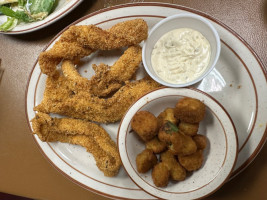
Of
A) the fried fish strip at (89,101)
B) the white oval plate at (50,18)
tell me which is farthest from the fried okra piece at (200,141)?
the white oval plate at (50,18)

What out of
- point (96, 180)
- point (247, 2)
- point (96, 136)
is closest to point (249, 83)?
point (247, 2)

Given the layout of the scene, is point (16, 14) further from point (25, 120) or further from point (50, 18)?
point (25, 120)

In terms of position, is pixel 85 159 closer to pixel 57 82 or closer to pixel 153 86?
pixel 57 82

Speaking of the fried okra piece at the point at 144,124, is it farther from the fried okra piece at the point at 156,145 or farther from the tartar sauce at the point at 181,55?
the tartar sauce at the point at 181,55

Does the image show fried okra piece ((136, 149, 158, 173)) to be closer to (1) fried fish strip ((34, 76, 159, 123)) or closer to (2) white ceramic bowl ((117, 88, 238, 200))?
(2) white ceramic bowl ((117, 88, 238, 200))

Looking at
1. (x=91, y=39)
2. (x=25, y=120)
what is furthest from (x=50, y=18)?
(x=25, y=120)

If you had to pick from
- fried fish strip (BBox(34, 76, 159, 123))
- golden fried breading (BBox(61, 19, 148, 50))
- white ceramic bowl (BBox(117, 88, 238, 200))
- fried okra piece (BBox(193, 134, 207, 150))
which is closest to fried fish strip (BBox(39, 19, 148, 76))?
golden fried breading (BBox(61, 19, 148, 50))
